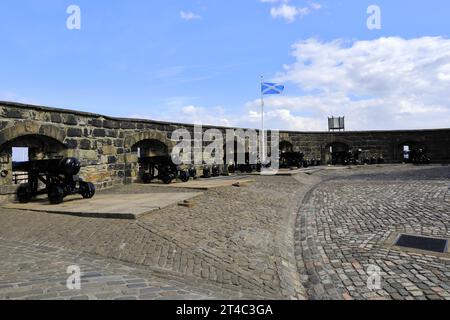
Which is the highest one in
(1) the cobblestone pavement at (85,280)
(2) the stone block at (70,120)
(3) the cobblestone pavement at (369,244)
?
(2) the stone block at (70,120)

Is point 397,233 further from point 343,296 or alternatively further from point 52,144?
point 52,144

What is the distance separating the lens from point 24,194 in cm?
902

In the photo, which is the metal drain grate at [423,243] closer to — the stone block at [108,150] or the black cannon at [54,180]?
the black cannon at [54,180]

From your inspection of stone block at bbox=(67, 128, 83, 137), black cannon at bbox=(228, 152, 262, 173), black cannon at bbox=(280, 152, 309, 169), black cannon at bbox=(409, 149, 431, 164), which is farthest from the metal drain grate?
black cannon at bbox=(409, 149, 431, 164)

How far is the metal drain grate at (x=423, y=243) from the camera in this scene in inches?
226

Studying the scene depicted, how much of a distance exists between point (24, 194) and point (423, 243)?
8696 mm

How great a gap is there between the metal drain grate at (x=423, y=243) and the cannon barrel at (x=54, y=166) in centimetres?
704

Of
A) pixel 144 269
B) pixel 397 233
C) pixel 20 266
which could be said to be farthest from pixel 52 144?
pixel 397 233

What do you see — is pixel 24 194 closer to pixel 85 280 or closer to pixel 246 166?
pixel 85 280

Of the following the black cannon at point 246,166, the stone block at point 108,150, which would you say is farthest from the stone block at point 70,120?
the black cannon at point 246,166

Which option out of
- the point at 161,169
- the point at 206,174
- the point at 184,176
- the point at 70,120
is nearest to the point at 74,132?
the point at 70,120

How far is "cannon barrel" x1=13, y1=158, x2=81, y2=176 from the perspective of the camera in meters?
8.59

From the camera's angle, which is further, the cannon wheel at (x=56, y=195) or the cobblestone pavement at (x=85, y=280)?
the cannon wheel at (x=56, y=195)

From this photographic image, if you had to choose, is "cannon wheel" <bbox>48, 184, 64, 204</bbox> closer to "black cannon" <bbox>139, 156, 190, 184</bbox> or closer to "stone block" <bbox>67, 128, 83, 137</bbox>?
"stone block" <bbox>67, 128, 83, 137</bbox>
